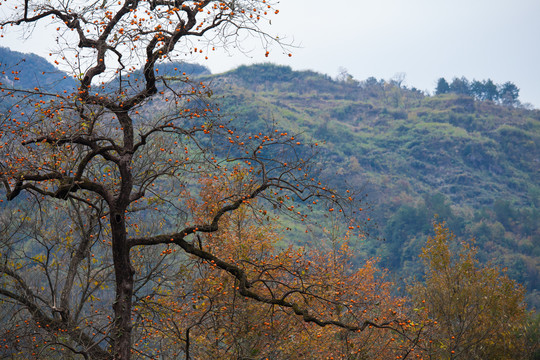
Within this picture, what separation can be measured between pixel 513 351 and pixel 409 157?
3143 inches

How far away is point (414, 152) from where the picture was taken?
A: 9569cm

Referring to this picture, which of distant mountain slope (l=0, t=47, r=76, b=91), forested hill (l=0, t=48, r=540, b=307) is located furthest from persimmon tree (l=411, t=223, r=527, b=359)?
forested hill (l=0, t=48, r=540, b=307)

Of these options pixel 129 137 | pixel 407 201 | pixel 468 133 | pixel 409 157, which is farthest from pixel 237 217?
pixel 468 133

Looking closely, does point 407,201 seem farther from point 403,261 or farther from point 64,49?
point 64,49

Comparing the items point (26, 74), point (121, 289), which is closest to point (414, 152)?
point (26, 74)

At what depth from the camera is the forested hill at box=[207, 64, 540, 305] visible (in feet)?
216

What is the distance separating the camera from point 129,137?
6035 mm

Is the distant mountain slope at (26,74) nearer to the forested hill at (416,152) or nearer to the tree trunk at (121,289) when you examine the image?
the tree trunk at (121,289)

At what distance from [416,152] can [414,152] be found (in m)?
0.37

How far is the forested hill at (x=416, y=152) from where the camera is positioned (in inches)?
2594

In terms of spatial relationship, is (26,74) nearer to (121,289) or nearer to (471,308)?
(471,308)

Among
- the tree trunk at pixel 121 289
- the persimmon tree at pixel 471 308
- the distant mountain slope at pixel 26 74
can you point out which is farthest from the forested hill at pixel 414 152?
the tree trunk at pixel 121 289

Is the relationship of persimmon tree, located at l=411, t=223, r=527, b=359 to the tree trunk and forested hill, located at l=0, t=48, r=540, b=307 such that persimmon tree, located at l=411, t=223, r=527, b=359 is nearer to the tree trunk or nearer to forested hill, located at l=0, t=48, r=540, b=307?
the tree trunk

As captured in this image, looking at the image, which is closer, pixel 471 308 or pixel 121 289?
pixel 121 289
